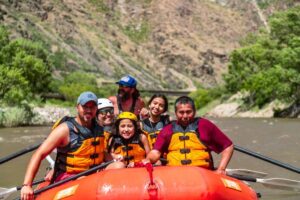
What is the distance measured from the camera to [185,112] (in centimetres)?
593

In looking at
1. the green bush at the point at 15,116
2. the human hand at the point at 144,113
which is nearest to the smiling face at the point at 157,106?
the human hand at the point at 144,113

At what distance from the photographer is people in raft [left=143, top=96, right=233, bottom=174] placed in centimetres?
593

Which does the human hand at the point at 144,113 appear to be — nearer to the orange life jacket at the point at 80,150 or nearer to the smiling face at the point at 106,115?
the smiling face at the point at 106,115

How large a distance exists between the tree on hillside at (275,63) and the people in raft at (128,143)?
31.9 m

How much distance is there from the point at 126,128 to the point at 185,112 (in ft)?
2.49

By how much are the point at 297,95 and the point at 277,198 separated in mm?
31517

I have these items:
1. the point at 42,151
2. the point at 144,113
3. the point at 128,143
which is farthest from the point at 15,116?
the point at 42,151

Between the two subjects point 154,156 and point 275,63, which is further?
point 275,63

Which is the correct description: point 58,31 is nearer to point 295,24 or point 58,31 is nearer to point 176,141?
point 295,24

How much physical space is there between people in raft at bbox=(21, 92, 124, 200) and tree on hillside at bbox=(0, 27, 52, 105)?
29424mm

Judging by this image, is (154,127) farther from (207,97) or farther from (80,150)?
(207,97)

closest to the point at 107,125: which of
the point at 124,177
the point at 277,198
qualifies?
the point at 124,177

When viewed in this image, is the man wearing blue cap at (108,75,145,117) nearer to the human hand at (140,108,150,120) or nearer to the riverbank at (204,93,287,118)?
the human hand at (140,108,150,120)

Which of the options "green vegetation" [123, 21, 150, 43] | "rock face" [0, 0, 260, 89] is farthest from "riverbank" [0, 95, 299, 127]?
"green vegetation" [123, 21, 150, 43]
